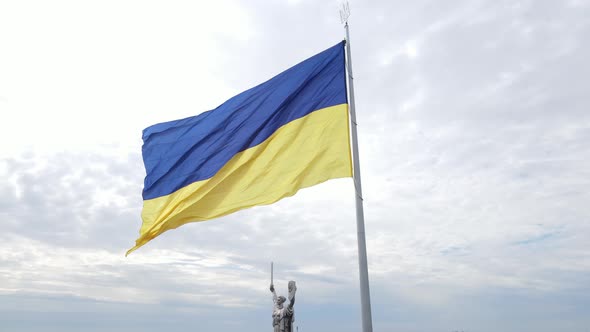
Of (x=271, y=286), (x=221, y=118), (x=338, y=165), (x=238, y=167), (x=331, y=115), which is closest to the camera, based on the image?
(x=338, y=165)

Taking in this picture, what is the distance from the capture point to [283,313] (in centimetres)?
1883

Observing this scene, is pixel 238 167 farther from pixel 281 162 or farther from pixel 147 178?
pixel 147 178

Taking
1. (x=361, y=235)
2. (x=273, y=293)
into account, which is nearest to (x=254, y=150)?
(x=361, y=235)

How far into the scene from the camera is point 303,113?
1304 cm

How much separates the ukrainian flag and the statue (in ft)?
21.5

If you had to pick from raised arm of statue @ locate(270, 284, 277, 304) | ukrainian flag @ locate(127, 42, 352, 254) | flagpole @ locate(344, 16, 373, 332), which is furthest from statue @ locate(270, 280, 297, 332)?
flagpole @ locate(344, 16, 373, 332)

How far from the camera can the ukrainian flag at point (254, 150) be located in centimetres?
1234

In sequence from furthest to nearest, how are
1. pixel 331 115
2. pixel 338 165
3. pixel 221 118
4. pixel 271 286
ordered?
pixel 271 286, pixel 221 118, pixel 331 115, pixel 338 165

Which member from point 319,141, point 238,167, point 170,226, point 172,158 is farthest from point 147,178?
point 319,141

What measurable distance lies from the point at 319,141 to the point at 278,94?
2.17m

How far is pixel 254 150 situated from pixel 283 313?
8.04 m

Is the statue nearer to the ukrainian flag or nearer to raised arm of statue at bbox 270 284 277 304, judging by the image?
raised arm of statue at bbox 270 284 277 304

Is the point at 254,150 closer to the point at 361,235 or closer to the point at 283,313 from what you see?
the point at 361,235

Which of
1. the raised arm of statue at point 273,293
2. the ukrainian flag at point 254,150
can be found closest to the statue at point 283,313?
the raised arm of statue at point 273,293
